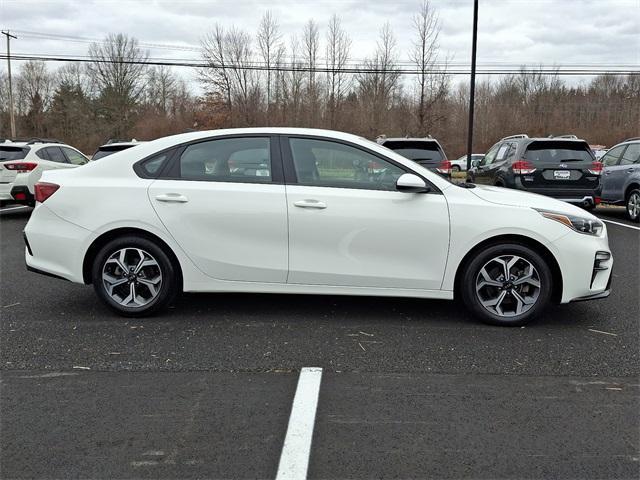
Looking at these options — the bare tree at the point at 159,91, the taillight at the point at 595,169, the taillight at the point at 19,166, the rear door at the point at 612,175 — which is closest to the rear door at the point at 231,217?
the taillight at the point at 595,169

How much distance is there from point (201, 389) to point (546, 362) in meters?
2.33

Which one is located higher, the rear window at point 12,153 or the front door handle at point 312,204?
the rear window at point 12,153

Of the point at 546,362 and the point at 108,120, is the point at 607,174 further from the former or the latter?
the point at 108,120

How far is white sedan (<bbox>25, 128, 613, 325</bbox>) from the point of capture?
4.49 metres

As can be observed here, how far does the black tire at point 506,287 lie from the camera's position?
4.50 m

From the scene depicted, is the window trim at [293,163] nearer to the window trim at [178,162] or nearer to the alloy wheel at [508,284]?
the window trim at [178,162]

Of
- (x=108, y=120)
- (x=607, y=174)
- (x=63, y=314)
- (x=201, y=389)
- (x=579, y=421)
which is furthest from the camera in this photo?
(x=108, y=120)

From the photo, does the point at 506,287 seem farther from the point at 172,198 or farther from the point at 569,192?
the point at 569,192

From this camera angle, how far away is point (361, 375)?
3.61 m

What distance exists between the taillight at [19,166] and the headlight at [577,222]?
10.5 m

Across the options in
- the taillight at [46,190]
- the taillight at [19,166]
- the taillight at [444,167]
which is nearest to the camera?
the taillight at [46,190]

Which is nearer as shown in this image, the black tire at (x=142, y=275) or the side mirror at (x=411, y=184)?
the side mirror at (x=411, y=184)

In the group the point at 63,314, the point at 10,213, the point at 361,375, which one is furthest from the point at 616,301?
the point at 10,213

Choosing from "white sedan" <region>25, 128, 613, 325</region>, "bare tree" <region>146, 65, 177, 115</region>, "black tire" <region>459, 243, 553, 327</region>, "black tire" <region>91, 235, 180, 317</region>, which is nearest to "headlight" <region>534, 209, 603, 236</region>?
"white sedan" <region>25, 128, 613, 325</region>
